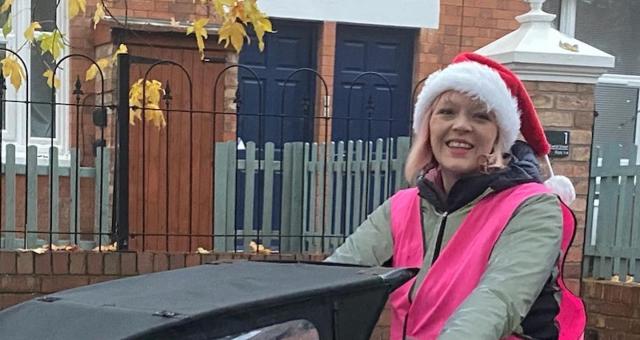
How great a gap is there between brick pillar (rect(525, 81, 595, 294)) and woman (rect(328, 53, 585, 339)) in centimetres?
266

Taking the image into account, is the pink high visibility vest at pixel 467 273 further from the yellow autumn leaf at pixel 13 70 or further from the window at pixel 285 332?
the yellow autumn leaf at pixel 13 70

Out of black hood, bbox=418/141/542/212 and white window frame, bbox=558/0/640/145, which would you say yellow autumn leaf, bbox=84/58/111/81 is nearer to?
black hood, bbox=418/141/542/212

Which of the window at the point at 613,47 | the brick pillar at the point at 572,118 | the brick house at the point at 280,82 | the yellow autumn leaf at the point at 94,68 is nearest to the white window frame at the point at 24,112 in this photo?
the brick house at the point at 280,82

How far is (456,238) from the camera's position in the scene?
76.0 inches

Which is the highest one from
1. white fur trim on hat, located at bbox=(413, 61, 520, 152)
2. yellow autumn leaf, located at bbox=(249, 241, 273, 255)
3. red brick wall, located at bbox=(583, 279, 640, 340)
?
white fur trim on hat, located at bbox=(413, 61, 520, 152)

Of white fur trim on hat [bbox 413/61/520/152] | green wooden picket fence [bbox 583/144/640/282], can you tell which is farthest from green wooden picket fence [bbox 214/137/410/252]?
white fur trim on hat [bbox 413/61/520/152]

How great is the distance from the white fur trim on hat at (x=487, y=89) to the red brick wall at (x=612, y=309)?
9.80 feet

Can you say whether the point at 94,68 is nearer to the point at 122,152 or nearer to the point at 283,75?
the point at 122,152

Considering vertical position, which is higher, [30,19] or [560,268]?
[30,19]

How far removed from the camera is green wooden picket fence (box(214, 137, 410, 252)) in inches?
203

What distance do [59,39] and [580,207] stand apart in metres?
3.45

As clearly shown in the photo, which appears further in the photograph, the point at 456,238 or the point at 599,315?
the point at 599,315

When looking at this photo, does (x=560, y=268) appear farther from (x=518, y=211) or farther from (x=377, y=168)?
(x=377, y=168)

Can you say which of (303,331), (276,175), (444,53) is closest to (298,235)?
(276,175)
